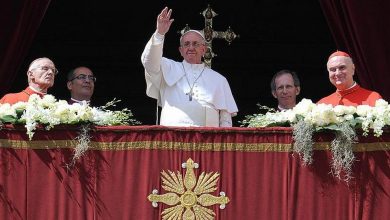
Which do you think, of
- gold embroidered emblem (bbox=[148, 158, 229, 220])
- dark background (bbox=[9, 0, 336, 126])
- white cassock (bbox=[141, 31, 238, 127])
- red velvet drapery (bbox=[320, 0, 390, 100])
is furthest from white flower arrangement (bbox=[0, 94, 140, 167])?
dark background (bbox=[9, 0, 336, 126])

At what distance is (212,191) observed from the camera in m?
7.81

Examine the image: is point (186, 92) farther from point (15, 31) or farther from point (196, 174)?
point (15, 31)

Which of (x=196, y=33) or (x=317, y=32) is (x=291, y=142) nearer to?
(x=196, y=33)

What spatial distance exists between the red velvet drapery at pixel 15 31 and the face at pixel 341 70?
2873mm

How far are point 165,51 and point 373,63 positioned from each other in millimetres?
2729

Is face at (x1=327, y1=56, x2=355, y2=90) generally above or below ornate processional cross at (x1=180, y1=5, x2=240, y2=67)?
below

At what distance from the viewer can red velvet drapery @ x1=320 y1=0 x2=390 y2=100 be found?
10.0 m

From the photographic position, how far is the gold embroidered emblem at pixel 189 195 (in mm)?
7773

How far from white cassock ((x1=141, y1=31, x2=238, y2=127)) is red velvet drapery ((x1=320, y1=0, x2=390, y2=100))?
1727 millimetres

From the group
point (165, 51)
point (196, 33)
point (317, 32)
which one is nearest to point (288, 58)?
point (317, 32)

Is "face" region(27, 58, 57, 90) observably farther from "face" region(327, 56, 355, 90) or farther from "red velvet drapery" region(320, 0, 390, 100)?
"red velvet drapery" region(320, 0, 390, 100)

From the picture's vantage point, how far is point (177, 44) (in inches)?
467

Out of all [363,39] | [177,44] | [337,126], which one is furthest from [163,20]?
[177,44]

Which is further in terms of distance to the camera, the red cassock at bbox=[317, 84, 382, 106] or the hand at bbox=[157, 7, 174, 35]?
the red cassock at bbox=[317, 84, 382, 106]
